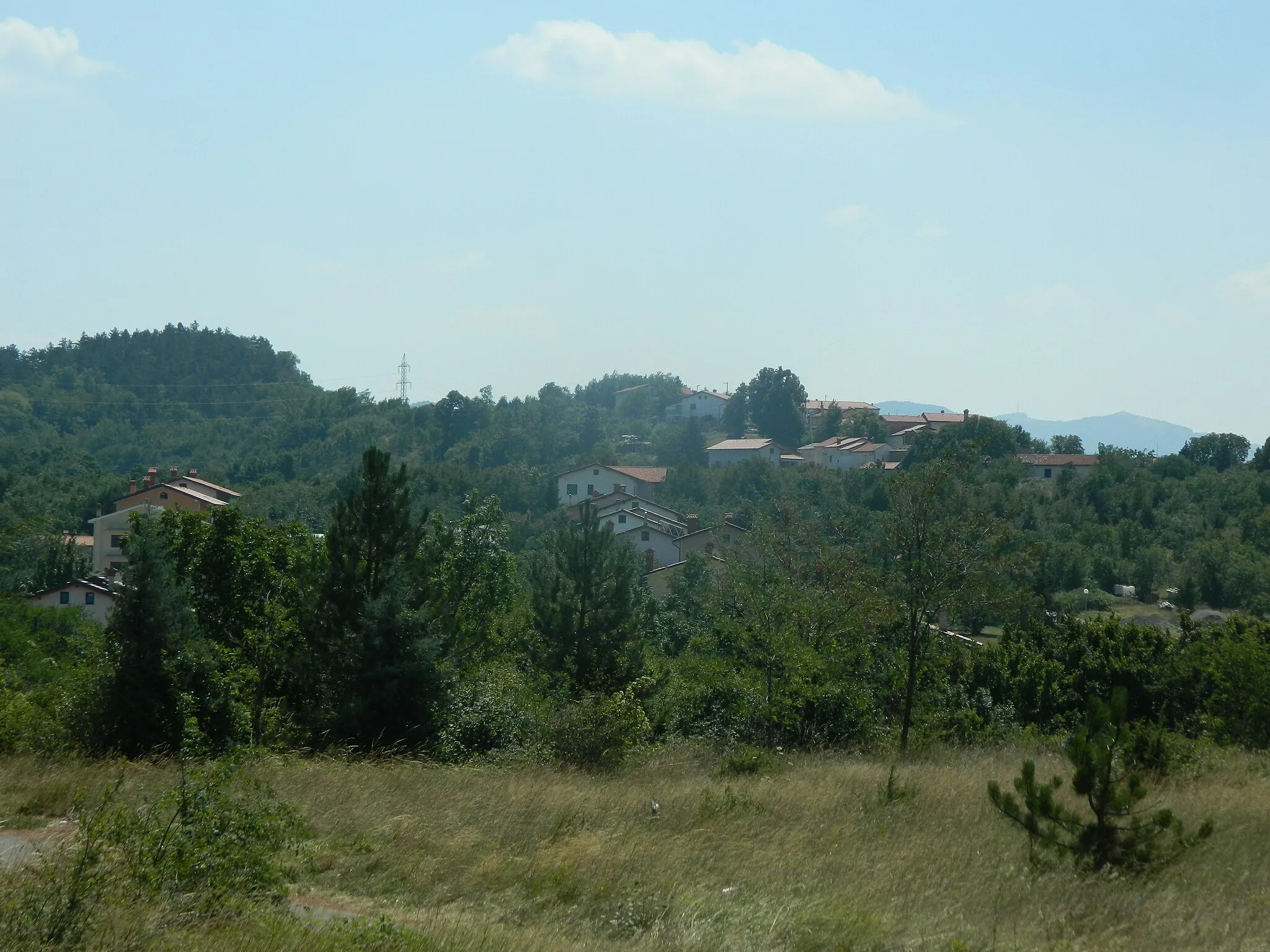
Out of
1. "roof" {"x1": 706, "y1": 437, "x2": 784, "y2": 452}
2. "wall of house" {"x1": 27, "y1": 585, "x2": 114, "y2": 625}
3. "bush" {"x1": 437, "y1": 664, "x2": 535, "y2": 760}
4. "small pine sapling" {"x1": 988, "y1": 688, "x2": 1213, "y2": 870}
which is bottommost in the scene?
"wall of house" {"x1": 27, "y1": 585, "x2": 114, "y2": 625}

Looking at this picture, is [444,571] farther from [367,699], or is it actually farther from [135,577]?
[135,577]

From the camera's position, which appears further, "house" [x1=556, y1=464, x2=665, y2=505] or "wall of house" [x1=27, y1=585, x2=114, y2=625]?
"house" [x1=556, y1=464, x2=665, y2=505]

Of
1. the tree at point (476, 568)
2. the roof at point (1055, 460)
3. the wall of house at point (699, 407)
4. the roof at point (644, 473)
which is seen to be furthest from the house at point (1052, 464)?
the wall of house at point (699, 407)

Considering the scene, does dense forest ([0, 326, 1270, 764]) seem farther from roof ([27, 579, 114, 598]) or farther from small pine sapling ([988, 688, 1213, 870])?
roof ([27, 579, 114, 598])

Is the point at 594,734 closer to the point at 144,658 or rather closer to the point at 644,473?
the point at 144,658

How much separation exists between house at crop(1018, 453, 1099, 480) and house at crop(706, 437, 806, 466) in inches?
812

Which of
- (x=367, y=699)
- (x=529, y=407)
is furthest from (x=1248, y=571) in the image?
(x=529, y=407)

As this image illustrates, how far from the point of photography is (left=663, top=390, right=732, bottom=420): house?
461 feet

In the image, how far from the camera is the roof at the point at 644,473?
8444 centimetres

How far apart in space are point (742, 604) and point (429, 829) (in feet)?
35.1

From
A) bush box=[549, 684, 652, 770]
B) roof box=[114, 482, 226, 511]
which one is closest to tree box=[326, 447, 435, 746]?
bush box=[549, 684, 652, 770]

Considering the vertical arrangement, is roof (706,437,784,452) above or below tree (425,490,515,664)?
above

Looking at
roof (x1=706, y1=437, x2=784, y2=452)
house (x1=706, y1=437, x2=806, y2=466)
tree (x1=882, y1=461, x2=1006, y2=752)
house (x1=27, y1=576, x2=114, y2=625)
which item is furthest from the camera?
roof (x1=706, y1=437, x2=784, y2=452)

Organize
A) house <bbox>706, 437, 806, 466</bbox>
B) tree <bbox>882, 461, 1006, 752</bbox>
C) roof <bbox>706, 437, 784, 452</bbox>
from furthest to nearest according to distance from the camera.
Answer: roof <bbox>706, 437, 784, 452</bbox> < house <bbox>706, 437, 806, 466</bbox> < tree <bbox>882, 461, 1006, 752</bbox>
